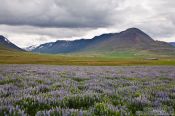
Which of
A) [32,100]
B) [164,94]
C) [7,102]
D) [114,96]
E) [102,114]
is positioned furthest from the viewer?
→ [164,94]

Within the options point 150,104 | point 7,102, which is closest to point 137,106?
point 150,104

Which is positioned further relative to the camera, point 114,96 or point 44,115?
point 114,96

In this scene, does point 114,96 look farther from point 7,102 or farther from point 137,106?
point 7,102

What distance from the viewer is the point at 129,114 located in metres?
6.13

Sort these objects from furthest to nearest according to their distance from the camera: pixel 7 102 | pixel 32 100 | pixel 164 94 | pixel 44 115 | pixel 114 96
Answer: pixel 164 94 → pixel 114 96 → pixel 32 100 → pixel 7 102 → pixel 44 115

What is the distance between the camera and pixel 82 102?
7.73m

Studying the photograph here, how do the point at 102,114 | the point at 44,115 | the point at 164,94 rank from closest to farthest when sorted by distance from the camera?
the point at 44,115 < the point at 102,114 < the point at 164,94

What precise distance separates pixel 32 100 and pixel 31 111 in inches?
43.1

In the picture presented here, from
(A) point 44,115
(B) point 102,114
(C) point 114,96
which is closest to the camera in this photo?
(A) point 44,115

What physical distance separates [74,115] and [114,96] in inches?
150

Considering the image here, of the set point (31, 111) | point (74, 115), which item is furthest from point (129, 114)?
point (31, 111)

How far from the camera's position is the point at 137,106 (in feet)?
25.4

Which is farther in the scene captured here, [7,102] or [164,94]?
[164,94]

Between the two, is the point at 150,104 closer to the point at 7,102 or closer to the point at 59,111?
the point at 59,111
